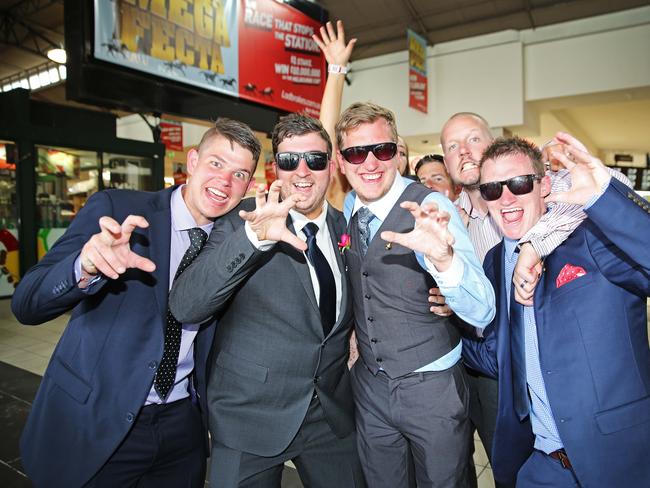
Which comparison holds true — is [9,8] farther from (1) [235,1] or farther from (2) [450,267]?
(2) [450,267]

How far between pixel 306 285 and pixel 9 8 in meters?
14.0

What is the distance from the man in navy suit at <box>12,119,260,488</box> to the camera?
1613 mm

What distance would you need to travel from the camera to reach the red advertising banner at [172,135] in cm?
1323

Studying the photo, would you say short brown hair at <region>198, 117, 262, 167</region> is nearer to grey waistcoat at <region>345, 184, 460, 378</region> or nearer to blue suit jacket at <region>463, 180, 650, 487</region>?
grey waistcoat at <region>345, 184, 460, 378</region>

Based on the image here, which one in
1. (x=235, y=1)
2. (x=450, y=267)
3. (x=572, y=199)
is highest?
(x=235, y=1)

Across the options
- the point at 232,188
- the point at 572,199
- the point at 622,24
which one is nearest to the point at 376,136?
the point at 232,188

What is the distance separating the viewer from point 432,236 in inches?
60.7

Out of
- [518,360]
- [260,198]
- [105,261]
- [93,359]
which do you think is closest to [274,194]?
[260,198]

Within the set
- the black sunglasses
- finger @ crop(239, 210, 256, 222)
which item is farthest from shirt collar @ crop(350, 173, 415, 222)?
finger @ crop(239, 210, 256, 222)

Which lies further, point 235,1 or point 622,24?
point 622,24

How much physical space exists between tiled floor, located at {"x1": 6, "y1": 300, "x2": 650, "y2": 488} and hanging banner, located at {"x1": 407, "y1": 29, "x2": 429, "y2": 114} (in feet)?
27.9

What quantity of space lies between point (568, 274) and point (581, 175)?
0.39m

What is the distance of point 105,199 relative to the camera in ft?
5.98

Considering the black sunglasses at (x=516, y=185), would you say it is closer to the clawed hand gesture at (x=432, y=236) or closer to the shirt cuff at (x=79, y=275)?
the clawed hand gesture at (x=432, y=236)
